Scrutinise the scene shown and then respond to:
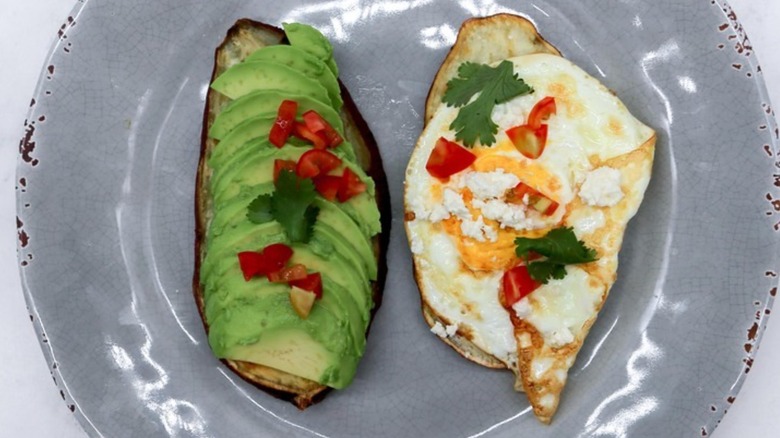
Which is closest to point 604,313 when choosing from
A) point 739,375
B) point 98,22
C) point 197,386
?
point 739,375

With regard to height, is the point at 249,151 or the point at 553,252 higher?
the point at 249,151

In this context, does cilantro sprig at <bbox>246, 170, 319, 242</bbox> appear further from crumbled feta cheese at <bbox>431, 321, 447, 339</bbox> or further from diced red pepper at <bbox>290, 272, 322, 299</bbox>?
crumbled feta cheese at <bbox>431, 321, 447, 339</bbox>

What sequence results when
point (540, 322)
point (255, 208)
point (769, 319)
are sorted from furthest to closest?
point (769, 319)
point (540, 322)
point (255, 208)

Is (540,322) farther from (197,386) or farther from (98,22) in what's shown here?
(98,22)

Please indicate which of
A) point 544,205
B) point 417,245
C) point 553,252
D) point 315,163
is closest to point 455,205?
point 417,245

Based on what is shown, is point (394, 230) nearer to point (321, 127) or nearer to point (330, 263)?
point (330, 263)

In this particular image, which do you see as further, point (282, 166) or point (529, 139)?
point (529, 139)
